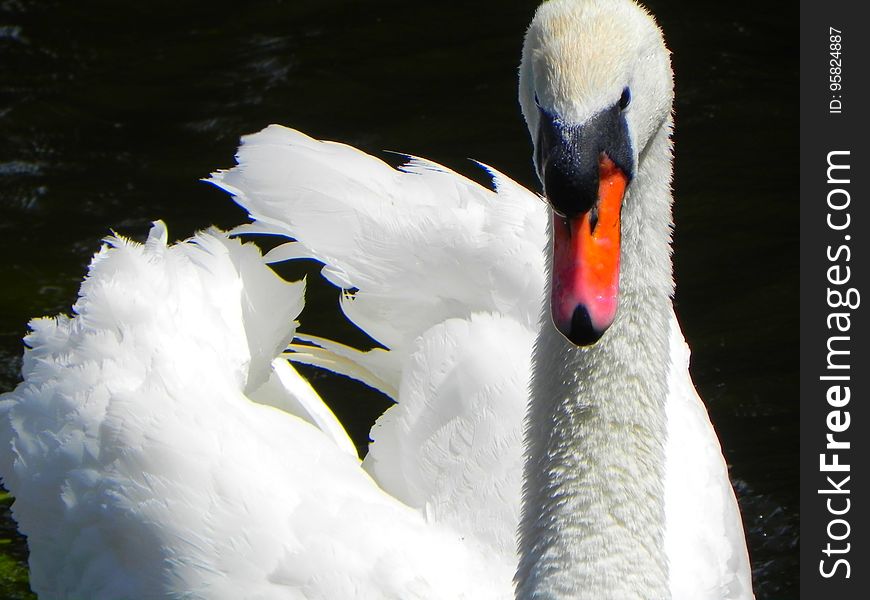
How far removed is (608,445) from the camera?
3.46m

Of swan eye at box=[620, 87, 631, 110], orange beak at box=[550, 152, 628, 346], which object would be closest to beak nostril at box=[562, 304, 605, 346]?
orange beak at box=[550, 152, 628, 346]

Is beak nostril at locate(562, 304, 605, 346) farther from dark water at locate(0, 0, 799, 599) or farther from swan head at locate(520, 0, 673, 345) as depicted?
dark water at locate(0, 0, 799, 599)

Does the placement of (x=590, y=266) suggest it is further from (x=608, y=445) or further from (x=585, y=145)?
(x=608, y=445)

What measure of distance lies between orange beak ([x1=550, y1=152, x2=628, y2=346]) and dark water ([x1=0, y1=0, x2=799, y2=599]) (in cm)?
336

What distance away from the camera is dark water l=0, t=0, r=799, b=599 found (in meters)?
6.78

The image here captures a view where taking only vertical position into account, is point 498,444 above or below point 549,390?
below

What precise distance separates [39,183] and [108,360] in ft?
12.4

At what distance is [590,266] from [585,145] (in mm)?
244

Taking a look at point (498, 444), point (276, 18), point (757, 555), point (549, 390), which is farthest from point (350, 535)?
point (276, 18)

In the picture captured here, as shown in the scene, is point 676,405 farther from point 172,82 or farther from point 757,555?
point 172,82

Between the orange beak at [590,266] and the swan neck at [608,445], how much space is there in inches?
19.5

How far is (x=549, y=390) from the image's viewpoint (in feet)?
11.5
